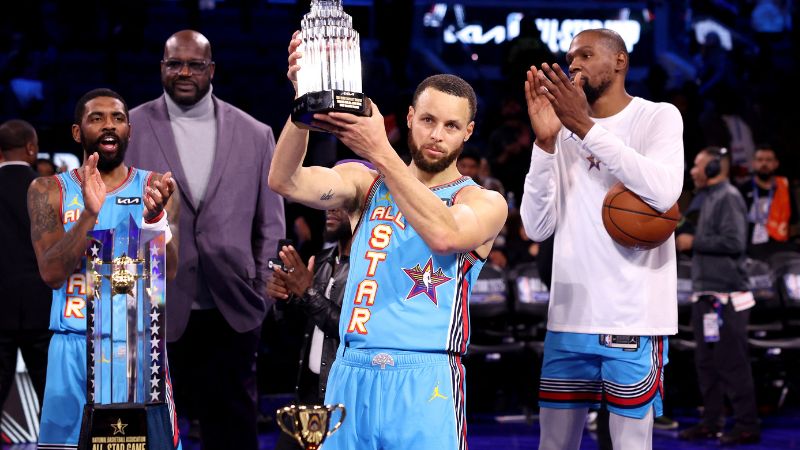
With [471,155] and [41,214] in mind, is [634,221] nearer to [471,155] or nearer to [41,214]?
[41,214]

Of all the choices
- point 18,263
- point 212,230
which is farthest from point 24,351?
point 212,230

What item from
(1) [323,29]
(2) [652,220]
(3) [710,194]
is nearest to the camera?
(1) [323,29]

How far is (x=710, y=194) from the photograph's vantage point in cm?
894

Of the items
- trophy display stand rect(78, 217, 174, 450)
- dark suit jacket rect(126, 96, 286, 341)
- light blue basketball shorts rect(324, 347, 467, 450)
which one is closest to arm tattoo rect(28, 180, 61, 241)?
trophy display stand rect(78, 217, 174, 450)

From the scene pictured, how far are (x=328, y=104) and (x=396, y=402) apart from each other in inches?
40.1

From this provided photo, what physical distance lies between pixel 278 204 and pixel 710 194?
4.45 meters

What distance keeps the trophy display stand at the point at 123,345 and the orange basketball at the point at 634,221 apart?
6.35 ft

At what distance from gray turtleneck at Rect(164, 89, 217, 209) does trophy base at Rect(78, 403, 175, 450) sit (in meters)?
1.50

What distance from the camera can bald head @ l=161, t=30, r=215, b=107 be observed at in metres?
5.54

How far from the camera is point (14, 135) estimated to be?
7.30 meters

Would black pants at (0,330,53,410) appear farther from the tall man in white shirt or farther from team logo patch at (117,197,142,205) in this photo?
the tall man in white shirt

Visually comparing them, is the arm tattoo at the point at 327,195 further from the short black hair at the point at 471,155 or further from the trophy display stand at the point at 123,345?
the short black hair at the point at 471,155

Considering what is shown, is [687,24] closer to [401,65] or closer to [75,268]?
[401,65]

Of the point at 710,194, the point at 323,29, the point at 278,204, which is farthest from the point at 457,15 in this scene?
the point at 323,29
